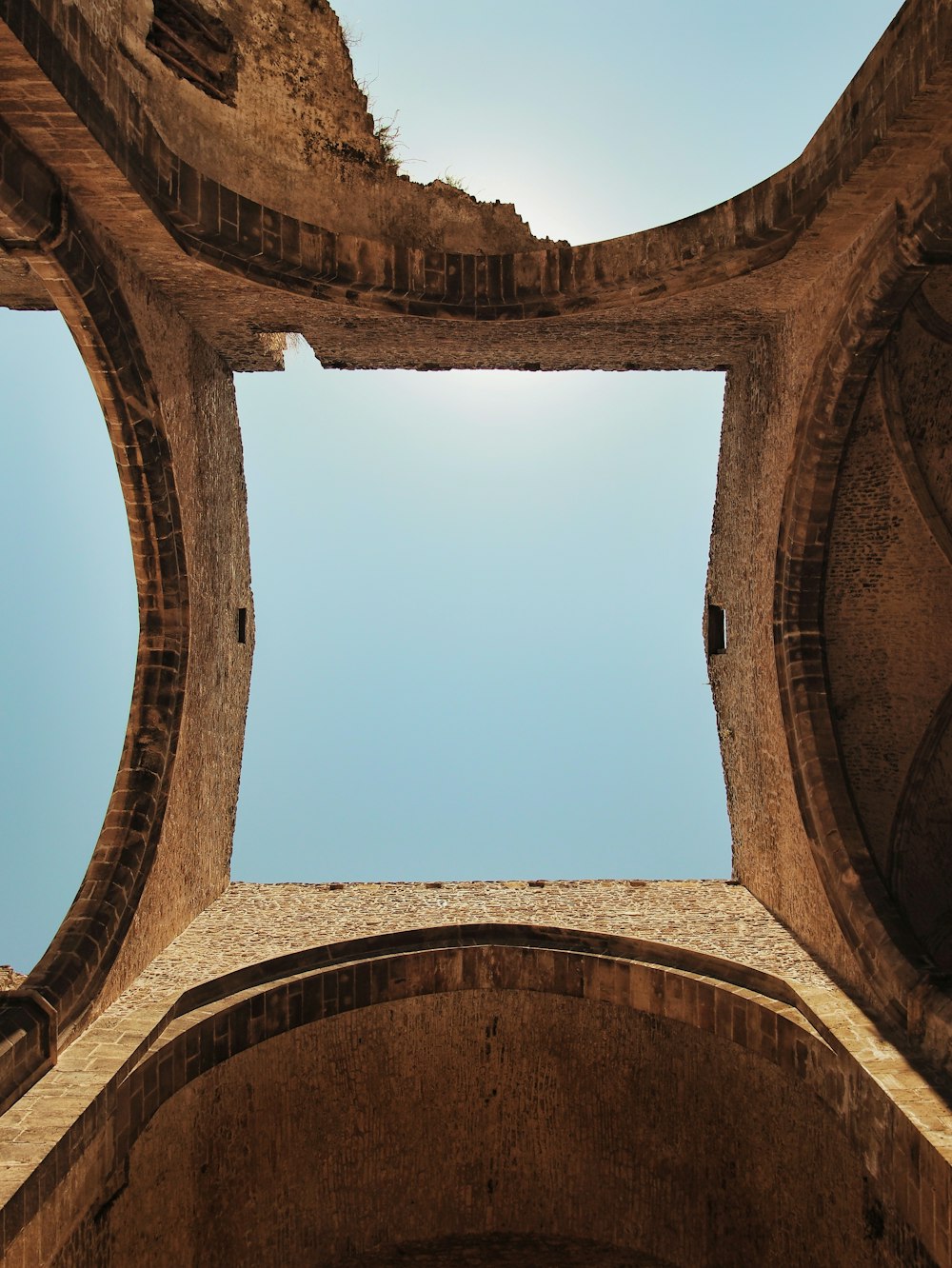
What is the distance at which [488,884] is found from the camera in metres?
8.24

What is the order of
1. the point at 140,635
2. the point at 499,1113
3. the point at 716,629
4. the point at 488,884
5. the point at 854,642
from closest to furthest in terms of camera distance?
the point at 140,635 → the point at 854,642 → the point at 499,1113 → the point at 488,884 → the point at 716,629

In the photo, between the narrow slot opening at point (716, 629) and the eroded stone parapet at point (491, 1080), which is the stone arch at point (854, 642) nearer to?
the eroded stone parapet at point (491, 1080)

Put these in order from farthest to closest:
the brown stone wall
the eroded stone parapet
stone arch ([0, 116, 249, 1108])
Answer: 1. the brown stone wall
2. the eroded stone parapet
3. stone arch ([0, 116, 249, 1108])

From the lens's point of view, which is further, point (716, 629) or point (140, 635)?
point (716, 629)

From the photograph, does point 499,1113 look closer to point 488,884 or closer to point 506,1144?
point 506,1144

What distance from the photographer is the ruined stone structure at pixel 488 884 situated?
17.3 ft

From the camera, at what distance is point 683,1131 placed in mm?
7312

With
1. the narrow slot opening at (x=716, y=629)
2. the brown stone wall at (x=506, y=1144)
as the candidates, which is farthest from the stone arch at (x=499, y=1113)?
the narrow slot opening at (x=716, y=629)

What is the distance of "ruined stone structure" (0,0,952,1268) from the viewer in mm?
5281

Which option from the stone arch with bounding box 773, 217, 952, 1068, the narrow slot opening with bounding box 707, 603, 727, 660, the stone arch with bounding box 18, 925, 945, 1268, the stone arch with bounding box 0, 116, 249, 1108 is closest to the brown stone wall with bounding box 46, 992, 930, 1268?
the stone arch with bounding box 18, 925, 945, 1268

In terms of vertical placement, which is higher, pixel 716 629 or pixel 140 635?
pixel 716 629

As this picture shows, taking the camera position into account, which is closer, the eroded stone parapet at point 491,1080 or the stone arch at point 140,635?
the stone arch at point 140,635

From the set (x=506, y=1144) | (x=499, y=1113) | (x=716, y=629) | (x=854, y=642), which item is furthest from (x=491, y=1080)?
(x=854, y=642)

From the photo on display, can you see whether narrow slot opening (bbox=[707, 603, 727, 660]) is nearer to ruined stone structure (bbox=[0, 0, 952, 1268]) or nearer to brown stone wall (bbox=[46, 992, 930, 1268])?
ruined stone structure (bbox=[0, 0, 952, 1268])
